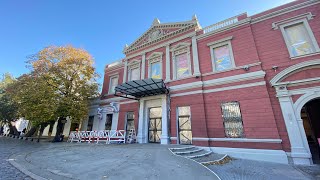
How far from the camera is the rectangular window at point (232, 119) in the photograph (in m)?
8.95

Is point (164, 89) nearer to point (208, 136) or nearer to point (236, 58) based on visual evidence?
point (208, 136)

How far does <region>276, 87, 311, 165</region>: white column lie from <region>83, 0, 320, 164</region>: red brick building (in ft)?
0.12

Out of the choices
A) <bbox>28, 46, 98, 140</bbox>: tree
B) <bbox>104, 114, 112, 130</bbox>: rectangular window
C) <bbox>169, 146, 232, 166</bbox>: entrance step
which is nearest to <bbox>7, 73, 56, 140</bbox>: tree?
<bbox>28, 46, 98, 140</bbox>: tree

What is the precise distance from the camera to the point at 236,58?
9.98 meters

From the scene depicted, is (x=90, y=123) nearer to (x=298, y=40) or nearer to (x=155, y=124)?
(x=155, y=124)

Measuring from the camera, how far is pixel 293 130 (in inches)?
300

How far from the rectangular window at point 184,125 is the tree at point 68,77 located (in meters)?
9.46

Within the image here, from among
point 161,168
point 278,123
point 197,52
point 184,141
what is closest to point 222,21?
point 197,52

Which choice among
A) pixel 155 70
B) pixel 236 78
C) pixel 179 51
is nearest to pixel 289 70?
pixel 236 78

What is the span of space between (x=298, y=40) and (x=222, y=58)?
13.6 ft

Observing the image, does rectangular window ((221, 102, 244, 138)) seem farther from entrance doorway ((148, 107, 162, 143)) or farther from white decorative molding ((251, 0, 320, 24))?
white decorative molding ((251, 0, 320, 24))

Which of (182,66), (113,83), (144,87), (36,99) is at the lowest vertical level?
(36,99)

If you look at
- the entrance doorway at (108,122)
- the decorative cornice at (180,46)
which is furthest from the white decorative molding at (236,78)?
the entrance doorway at (108,122)

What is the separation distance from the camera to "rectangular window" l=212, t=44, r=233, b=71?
10312 mm
